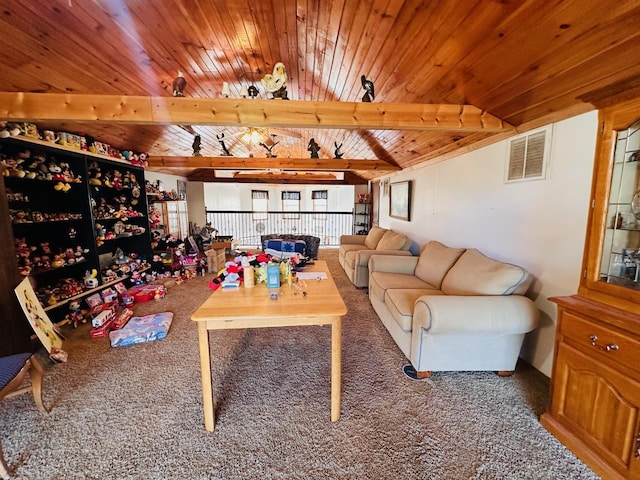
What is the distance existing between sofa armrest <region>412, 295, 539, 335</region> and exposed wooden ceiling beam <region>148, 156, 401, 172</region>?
11.3ft

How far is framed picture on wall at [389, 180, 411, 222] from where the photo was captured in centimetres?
464

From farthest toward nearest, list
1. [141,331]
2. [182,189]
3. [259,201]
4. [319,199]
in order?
[259,201]
[319,199]
[182,189]
[141,331]

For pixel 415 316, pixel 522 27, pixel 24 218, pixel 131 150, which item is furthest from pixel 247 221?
pixel 522 27

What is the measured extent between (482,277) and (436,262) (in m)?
0.79

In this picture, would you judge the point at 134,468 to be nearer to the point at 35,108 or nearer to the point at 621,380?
the point at 621,380

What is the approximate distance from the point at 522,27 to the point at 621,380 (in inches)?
67.2

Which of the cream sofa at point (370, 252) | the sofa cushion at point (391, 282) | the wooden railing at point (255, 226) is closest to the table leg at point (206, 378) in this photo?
the sofa cushion at point (391, 282)

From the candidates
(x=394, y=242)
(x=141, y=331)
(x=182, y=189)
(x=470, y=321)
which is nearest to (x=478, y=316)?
(x=470, y=321)

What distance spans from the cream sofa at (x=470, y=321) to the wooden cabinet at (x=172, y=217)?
478 centimetres

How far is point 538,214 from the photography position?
2.10 metres

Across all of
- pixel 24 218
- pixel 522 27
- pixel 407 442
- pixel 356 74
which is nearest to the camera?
pixel 522 27

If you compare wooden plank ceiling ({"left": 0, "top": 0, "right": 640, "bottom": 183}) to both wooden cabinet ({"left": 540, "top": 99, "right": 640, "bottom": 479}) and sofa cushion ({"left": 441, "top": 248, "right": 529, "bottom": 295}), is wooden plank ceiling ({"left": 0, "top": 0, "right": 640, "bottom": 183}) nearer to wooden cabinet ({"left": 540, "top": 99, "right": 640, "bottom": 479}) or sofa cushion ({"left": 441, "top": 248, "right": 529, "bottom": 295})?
wooden cabinet ({"left": 540, "top": 99, "right": 640, "bottom": 479})

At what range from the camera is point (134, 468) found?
1348 millimetres

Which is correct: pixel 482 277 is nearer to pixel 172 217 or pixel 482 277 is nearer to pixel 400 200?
pixel 400 200
